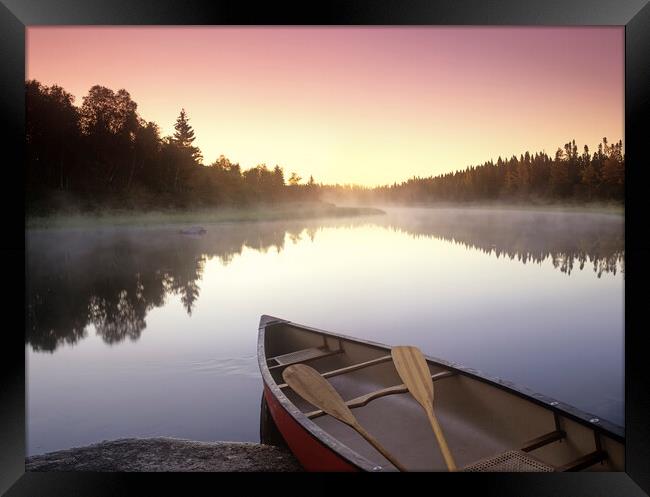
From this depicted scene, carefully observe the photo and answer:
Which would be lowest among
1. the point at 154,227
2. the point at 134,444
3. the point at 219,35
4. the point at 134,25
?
the point at 134,444

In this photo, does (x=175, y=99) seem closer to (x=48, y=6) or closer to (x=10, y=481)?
(x=48, y=6)

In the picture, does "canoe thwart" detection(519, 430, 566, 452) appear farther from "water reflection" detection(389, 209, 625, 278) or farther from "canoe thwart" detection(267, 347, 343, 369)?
"water reflection" detection(389, 209, 625, 278)

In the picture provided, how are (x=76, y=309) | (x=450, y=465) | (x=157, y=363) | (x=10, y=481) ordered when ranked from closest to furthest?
(x=450, y=465)
(x=10, y=481)
(x=157, y=363)
(x=76, y=309)

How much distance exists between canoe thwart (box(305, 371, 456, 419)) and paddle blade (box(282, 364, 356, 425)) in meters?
0.04

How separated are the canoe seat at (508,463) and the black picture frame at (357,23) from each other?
0.14 metres

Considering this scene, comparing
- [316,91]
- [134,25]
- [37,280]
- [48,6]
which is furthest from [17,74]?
[316,91]

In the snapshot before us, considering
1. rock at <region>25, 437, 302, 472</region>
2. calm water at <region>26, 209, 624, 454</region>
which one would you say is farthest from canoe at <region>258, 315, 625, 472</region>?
calm water at <region>26, 209, 624, 454</region>

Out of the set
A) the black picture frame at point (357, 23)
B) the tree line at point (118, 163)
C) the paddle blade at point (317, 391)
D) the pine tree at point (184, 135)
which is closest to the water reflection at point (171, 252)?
the tree line at point (118, 163)

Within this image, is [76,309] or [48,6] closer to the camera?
[48,6]

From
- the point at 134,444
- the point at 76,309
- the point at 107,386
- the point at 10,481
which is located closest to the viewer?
the point at 10,481

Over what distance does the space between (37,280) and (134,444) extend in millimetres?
1837

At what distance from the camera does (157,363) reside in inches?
163

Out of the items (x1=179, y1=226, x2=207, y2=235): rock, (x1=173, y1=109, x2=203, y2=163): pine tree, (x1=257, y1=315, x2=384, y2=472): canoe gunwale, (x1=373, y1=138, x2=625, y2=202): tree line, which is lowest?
(x1=257, y1=315, x2=384, y2=472): canoe gunwale

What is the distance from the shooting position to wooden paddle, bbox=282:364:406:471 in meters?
2.47
